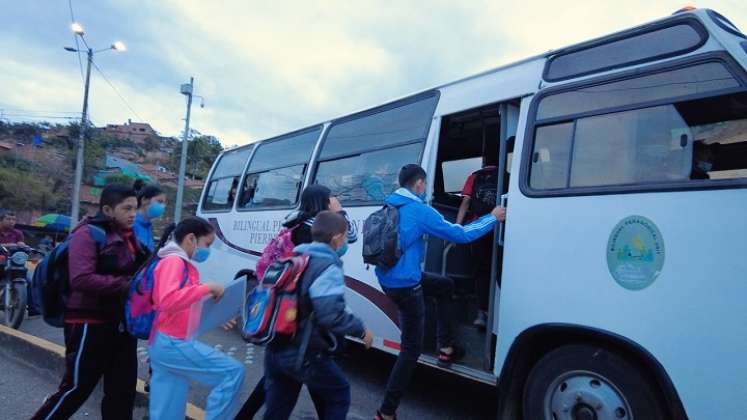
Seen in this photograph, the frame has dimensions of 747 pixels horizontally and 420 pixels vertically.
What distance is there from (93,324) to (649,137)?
348 centimetres

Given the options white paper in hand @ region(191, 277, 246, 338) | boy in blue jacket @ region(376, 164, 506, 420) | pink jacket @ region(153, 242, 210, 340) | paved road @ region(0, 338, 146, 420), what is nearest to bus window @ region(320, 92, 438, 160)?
boy in blue jacket @ region(376, 164, 506, 420)

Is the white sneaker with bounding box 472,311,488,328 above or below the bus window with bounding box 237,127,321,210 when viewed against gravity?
below

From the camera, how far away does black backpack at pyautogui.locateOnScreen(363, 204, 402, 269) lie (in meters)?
3.52

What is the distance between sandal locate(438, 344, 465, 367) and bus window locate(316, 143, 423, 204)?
162 cm

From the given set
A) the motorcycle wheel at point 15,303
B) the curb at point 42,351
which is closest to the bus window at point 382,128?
the curb at point 42,351

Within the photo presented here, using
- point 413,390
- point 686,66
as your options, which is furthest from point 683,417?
point 413,390

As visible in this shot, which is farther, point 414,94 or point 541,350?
point 414,94

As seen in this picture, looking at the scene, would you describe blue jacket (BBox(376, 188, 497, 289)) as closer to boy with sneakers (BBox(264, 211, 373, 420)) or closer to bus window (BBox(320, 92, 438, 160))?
boy with sneakers (BBox(264, 211, 373, 420))

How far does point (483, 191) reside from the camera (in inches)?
182

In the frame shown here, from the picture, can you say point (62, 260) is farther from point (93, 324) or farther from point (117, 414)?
point (117, 414)

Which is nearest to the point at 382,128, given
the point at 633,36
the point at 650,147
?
the point at 633,36

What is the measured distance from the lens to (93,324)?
2.92 meters

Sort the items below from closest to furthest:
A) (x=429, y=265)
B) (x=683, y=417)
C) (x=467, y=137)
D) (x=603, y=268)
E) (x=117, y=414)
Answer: (x=683, y=417) → (x=603, y=268) → (x=117, y=414) → (x=429, y=265) → (x=467, y=137)

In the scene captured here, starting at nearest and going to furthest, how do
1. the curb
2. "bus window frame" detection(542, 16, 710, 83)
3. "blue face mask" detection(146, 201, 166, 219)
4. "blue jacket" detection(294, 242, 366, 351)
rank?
"blue jacket" detection(294, 242, 366, 351), "bus window frame" detection(542, 16, 710, 83), "blue face mask" detection(146, 201, 166, 219), the curb
